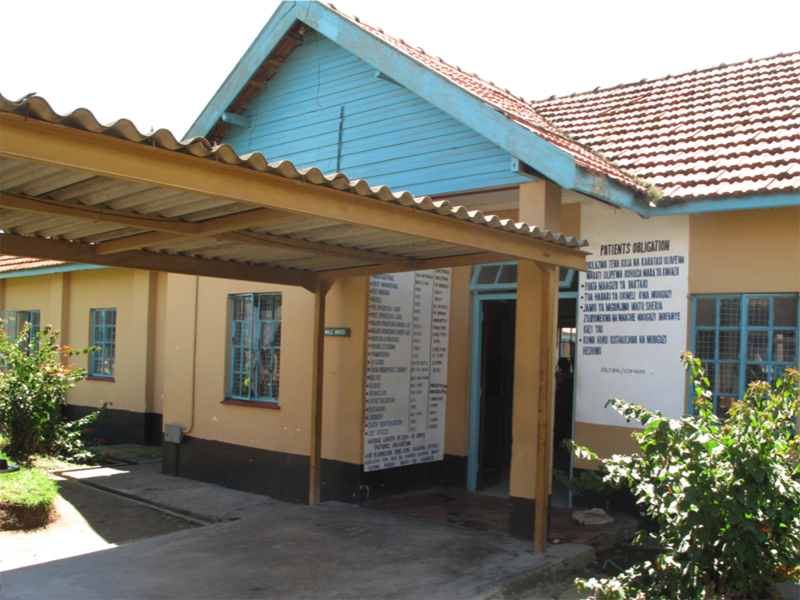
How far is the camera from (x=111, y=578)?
16.2 feet

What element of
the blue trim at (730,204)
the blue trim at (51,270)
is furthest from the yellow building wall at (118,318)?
the blue trim at (730,204)

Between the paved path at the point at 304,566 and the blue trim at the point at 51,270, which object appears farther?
the blue trim at the point at 51,270

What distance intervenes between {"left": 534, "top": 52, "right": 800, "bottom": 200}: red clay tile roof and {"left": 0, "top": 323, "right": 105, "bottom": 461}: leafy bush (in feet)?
26.0

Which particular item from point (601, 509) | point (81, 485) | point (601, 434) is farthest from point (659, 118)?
point (81, 485)

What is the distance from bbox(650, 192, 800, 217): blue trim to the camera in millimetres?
5637

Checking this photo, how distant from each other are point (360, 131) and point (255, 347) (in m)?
3.02

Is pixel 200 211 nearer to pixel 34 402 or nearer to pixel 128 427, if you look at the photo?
pixel 34 402

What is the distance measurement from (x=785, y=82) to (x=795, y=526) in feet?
18.6

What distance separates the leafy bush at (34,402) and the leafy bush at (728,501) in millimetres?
8614

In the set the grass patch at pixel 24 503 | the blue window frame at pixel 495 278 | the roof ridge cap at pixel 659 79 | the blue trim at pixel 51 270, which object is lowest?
the grass patch at pixel 24 503

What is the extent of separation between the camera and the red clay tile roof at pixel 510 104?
20.9 ft

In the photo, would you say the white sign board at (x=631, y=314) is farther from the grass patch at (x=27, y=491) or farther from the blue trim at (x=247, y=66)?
the grass patch at (x=27, y=491)

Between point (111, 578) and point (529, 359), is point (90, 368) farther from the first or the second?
point (529, 359)

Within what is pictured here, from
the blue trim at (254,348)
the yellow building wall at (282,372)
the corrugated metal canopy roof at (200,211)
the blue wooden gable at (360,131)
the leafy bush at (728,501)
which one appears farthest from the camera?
the blue trim at (254,348)
